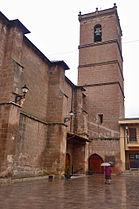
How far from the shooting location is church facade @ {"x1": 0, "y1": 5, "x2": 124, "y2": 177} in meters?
11.3

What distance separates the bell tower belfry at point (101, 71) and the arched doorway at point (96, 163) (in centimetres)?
244

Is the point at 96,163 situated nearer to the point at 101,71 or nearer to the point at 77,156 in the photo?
the point at 77,156

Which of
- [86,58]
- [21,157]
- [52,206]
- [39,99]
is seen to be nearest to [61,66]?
[39,99]

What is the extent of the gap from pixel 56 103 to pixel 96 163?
10.6 metres

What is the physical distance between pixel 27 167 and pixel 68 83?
34.3 feet

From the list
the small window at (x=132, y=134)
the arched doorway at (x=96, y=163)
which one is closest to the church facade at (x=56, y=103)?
the arched doorway at (x=96, y=163)

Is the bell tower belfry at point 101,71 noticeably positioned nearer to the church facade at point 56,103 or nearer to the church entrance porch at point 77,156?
the church facade at point 56,103

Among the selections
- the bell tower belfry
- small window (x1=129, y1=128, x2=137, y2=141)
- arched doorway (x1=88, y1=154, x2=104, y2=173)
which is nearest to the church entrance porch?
arched doorway (x1=88, y1=154, x2=104, y2=173)

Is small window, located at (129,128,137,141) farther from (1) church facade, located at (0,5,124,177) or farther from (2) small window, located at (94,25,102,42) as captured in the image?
(2) small window, located at (94,25,102,42)

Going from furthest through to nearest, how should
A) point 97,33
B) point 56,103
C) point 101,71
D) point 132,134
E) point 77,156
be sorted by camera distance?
point 97,33, point 101,71, point 132,134, point 77,156, point 56,103

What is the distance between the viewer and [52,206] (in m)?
5.59

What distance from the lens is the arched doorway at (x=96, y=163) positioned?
76.2 feet

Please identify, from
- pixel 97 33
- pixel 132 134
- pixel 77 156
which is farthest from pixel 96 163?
pixel 97 33

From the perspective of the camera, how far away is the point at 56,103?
633 inches
